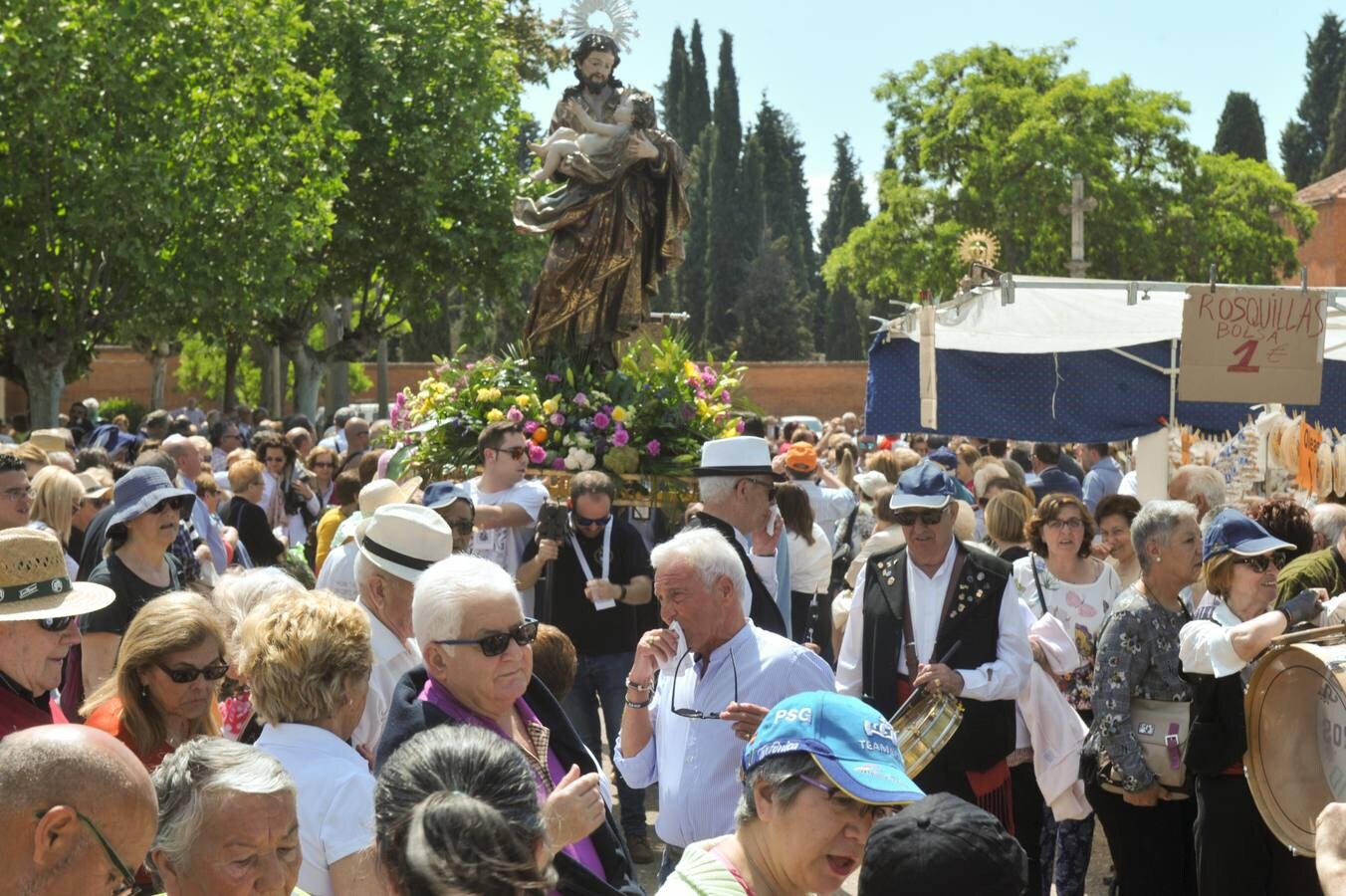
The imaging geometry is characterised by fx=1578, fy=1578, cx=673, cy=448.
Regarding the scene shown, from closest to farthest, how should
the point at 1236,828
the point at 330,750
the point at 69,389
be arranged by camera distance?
the point at 330,750 → the point at 1236,828 → the point at 69,389

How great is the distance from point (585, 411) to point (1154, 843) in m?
5.38

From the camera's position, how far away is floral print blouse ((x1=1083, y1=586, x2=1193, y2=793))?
589 centimetres

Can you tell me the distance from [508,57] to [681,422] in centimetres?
2959

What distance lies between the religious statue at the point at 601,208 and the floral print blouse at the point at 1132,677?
5.94 meters

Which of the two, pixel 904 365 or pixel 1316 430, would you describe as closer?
pixel 1316 430

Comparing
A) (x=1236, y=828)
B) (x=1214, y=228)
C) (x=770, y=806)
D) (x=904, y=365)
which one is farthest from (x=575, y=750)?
(x=1214, y=228)

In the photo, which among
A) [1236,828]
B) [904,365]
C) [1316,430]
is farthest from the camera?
[904,365]

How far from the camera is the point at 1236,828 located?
5688 millimetres

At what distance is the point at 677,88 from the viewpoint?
83.3m

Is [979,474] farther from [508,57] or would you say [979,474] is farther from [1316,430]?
[508,57]

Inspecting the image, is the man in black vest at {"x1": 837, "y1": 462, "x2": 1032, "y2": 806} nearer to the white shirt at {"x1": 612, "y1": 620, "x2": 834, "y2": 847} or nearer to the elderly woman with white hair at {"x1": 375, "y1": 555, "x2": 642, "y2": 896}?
the white shirt at {"x1": 612, "y1": 620, "x2": 834, "y2": 847}

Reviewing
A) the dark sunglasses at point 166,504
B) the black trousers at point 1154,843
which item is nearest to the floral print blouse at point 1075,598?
the black trousers at point 1154,843

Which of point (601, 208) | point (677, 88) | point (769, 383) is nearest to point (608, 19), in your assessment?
point (601, 208)

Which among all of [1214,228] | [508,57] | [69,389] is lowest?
[69,389]
